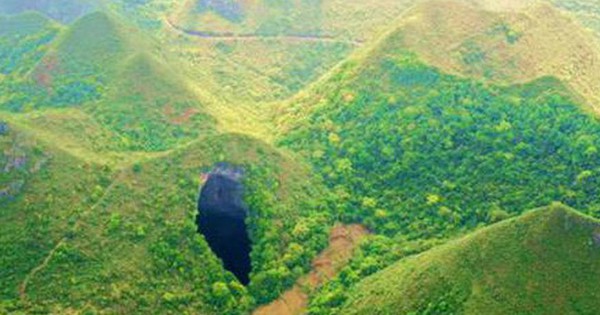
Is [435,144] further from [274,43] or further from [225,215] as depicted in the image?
[274,43]

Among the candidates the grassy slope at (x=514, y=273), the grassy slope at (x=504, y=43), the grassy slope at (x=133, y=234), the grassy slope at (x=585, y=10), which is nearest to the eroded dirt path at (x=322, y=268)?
the grassy slope at (x=133, y=234)

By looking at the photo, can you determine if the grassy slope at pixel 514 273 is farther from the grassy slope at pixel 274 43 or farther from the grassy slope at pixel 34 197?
the grassy slope at pixel 274 43

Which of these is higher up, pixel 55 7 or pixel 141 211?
pixel 141 211

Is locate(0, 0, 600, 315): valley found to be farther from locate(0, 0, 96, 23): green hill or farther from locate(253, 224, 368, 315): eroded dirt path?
locate(0, 0, 96, 23): green hill

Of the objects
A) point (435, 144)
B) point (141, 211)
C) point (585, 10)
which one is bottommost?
point (585, 10)

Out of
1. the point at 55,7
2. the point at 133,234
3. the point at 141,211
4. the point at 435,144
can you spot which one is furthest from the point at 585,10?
the point at 133,234

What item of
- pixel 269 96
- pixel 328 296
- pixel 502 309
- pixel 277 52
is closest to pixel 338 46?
pixel 277 52
